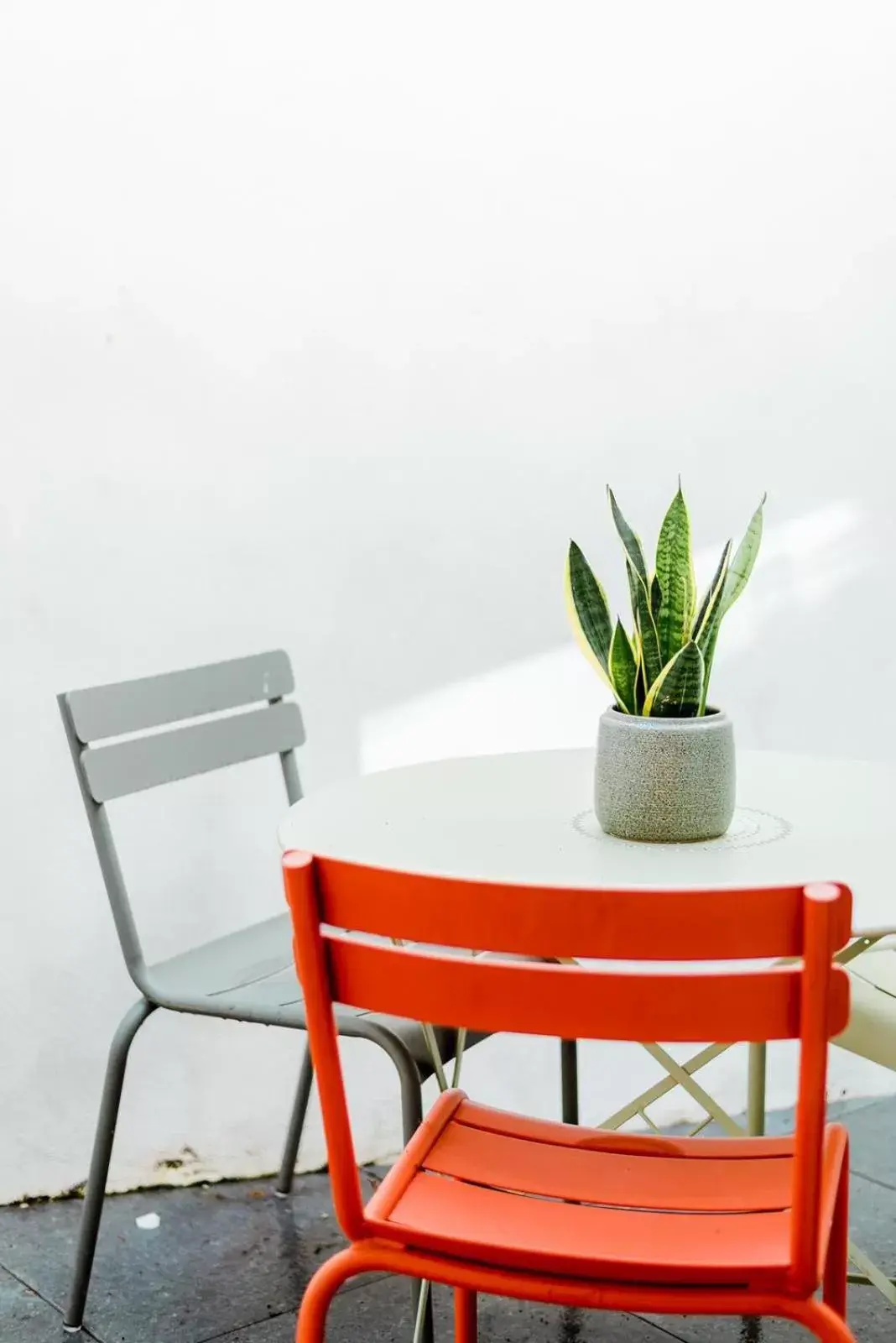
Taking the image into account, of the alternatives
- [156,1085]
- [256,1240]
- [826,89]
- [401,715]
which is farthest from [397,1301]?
[826,89]

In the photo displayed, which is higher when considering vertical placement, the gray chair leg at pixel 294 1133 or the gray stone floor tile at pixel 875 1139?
the gray chair leg at pixel 294 1133

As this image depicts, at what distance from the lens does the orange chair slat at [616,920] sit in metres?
1.13

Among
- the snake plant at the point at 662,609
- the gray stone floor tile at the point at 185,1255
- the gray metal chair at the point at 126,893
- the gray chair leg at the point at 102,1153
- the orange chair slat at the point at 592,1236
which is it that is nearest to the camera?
the orange chair slat at the point at 592,1236

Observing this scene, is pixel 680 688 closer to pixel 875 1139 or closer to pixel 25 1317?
pixel 25 1317

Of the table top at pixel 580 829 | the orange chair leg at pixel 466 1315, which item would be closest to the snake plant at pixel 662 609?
the table top at pixel 580 829

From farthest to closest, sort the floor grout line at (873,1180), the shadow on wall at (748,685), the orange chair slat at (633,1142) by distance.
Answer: the shadow on wall at (748,685) < the floor grout line at (873,1180) < the orange chair slat at (633,1142)

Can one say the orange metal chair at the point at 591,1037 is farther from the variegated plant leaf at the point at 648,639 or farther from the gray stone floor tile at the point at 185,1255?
the gray stone floor tile at the point at 185,1255

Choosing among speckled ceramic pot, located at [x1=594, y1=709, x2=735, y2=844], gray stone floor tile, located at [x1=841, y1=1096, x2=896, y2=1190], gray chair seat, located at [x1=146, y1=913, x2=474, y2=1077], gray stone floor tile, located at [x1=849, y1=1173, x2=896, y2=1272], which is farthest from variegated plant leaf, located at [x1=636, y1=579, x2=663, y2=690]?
gray stone floor tile, located at [x1=841, y1=1096, x2=896, y2=1190]

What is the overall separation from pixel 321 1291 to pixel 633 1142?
0.37 metres

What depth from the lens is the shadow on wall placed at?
282 cm

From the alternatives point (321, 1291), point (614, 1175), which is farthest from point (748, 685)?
point (321, 1291)

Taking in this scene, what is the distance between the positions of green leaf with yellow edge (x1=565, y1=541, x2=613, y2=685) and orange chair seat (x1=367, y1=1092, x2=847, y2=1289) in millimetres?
629

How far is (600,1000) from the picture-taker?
119 cm

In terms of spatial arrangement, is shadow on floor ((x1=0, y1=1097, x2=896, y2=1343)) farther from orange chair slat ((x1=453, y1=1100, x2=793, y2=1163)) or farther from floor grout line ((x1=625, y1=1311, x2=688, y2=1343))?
orange chair slat ((x1=453, y1=1100, x2=793, y2=1163))
